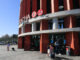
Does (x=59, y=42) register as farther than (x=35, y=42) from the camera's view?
No

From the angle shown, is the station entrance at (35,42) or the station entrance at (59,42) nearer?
the station entrance at (59,42)

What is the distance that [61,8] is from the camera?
21406mm

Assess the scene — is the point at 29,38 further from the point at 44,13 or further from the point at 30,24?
the point at 44,13

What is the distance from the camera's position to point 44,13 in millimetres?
19750

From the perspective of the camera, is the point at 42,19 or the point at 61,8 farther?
the point at 61,8

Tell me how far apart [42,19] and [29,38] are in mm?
7526

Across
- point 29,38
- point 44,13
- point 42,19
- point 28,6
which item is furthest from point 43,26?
point 28,6

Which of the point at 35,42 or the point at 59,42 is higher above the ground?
the point at 59,42

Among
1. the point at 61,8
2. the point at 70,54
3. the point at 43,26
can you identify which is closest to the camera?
the point at 70,54

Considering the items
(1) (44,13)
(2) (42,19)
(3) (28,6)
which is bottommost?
(2) (42,19)

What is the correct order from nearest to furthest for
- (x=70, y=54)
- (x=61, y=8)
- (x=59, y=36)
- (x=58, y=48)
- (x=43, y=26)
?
(x=70, y=54), (x=58, y=48), (x=43, y=26), (x=61, y=8), (x=59, y=36)

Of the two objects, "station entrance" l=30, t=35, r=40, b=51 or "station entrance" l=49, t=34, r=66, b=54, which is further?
"station entrance" l=30, t=35, r=40, b=51

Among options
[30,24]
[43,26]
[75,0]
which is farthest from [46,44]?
[75,0]

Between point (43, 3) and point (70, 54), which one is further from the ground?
point (43, 3)
